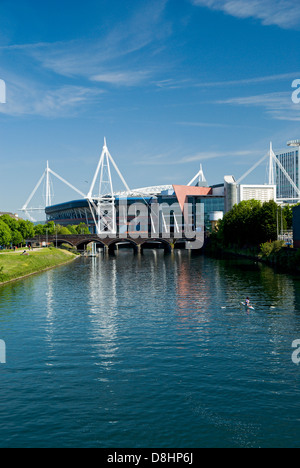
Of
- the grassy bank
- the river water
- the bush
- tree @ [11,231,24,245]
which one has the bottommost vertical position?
the river water

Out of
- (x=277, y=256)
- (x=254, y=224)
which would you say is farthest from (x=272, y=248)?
(x=254, y=224)

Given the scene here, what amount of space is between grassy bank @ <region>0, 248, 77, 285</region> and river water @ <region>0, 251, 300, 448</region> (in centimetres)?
2904

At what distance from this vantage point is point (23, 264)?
4446 inches

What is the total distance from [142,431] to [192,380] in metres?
8.41

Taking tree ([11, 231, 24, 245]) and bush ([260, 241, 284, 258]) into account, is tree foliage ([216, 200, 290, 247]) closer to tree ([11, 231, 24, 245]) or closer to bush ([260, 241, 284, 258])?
bush ([260, 241, 284, 258])

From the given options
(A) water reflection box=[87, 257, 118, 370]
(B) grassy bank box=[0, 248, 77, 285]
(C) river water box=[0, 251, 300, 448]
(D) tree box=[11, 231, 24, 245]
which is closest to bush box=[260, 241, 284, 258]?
(A) water reflection box=[87, 257, 118, 370]

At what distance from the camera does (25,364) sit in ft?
123

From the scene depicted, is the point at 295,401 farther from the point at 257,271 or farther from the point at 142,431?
the point at 257,271

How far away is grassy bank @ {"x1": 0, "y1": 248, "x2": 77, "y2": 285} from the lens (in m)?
96.6

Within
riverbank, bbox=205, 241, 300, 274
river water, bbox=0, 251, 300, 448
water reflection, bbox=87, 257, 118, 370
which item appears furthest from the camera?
riverbank, bbox=205, 241, 300, 274

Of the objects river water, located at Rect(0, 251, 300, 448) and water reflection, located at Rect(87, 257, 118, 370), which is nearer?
river water, located at Rect(0, 251, 300, 448)

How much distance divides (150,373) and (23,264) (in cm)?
8444

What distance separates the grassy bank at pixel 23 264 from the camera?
317 feet

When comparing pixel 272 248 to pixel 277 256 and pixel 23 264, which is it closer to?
pixel 277 256
